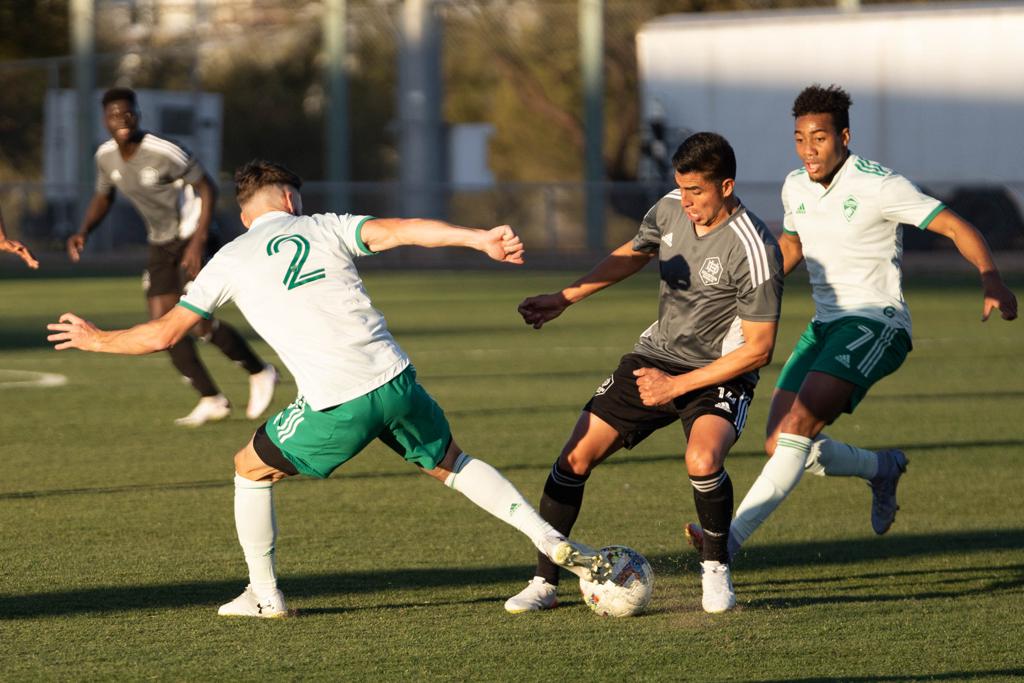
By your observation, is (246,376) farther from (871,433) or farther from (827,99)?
(827,99)

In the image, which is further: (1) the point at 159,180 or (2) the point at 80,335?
(1) the point at 159,180

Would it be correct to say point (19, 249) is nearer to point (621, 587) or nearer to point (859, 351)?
point (621, 587)

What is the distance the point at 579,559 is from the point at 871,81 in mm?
28988

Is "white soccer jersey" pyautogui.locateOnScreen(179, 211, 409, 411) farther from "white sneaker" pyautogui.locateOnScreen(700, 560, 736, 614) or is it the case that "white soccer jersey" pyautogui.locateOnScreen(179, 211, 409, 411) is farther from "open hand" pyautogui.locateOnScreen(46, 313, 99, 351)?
"white sneaker" pyautogui.locateOnScreen(700, 560, 736, 614)

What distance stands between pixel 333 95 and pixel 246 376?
23.7 meters

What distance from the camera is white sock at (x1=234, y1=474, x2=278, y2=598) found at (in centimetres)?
581

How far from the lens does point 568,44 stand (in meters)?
53.8

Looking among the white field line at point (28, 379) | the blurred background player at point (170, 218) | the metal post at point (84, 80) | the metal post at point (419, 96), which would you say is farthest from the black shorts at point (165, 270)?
Answer: the metal post at point (84, 80)

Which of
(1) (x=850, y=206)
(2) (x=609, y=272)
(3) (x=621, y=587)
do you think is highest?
(1) (x=850, y=206)

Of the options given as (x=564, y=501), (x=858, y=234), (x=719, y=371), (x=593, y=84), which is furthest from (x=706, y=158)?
(x=593, y=84)

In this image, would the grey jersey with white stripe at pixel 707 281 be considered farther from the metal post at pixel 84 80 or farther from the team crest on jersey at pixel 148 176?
the metal post at pixel 84 80

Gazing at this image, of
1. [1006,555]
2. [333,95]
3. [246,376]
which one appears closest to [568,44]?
[333,95]

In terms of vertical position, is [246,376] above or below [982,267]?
below

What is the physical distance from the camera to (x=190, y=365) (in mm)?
10914
